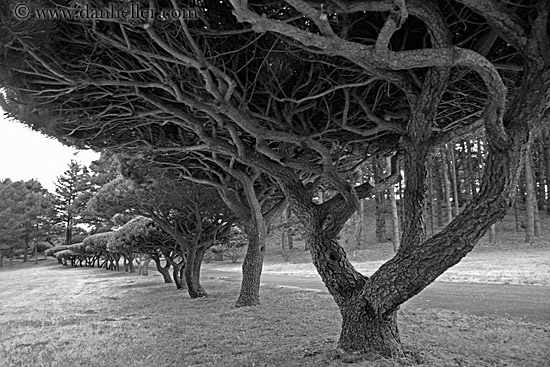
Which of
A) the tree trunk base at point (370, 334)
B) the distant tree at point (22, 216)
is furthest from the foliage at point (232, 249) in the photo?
the tree trunk base at point (370, 334)

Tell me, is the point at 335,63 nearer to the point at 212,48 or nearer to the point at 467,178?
the point at 212,48

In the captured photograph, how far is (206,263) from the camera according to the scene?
39656 mm

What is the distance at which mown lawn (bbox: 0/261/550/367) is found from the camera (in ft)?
16.9

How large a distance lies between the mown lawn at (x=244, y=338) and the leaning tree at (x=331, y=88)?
1042 mm

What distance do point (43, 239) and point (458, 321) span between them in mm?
58743

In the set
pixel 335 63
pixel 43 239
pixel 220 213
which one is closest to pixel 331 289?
pixel 335 63

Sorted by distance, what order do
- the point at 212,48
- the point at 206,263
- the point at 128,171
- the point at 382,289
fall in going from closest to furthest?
the point at 382,289
the point at 212,48
the point at 128,171
the point at 206,263

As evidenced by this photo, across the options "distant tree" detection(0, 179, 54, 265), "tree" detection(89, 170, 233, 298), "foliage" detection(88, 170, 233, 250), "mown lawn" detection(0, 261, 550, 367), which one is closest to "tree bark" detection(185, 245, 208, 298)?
"tree" detection(89, 170, 233, 298)

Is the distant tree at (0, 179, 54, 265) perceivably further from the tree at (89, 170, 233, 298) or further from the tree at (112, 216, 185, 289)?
the tree at (89, 170, 233, 298)

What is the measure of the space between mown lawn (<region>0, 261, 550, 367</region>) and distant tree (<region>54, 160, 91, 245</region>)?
4860cm

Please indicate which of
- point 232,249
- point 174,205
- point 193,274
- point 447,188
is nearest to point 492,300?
point 193,274

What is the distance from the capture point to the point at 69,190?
55.9 metres

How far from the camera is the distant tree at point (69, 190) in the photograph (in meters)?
55.2

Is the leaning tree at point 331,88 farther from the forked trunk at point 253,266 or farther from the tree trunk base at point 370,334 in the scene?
the forked trunk at point 253,266
